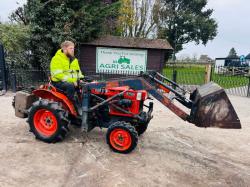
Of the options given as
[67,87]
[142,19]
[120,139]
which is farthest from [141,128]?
[142,19]

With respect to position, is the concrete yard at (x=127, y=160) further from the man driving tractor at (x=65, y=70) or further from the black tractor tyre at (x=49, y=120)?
the man driving tractor at (x=65, y=70)

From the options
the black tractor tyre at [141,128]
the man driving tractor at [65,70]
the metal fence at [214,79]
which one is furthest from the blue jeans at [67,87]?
the metal fence at [214,79]

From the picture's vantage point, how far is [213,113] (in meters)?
4.04

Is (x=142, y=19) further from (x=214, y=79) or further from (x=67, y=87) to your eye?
(x=67, y=87)

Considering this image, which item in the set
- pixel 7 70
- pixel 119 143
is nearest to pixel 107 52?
pixel 7 70

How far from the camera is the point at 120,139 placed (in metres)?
4.58

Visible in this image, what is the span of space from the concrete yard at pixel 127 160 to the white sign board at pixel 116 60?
29.0 feet

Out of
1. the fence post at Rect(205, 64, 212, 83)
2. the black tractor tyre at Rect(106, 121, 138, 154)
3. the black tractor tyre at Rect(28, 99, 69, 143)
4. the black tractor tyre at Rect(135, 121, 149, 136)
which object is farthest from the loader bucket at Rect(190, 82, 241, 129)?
the fence post at Rect(205, 64, 212, 83)

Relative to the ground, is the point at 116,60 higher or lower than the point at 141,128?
higher

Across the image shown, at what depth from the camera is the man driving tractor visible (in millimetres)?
4730

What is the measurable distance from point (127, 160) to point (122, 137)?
0.41 m

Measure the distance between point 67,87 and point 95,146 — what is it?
120 cm

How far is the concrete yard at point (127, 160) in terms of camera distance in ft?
12.2

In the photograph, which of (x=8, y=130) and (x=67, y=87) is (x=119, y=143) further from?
(x=8, y=130)
